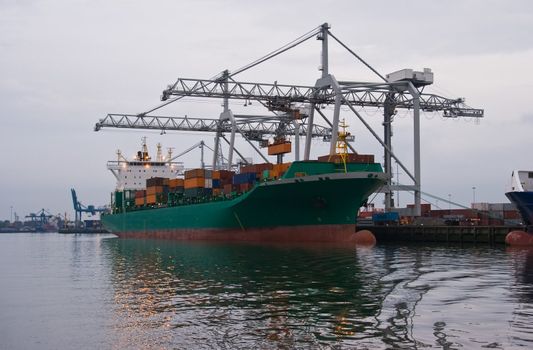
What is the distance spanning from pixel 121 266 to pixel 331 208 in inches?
842

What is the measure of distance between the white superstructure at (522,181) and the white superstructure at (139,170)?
5924 centimetres

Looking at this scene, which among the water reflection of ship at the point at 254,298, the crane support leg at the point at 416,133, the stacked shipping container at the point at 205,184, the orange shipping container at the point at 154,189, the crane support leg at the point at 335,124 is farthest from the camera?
the orange shipping container at the point at 154,189

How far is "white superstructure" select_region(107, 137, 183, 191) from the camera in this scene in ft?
314

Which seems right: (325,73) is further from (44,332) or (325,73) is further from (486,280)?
(44,332)

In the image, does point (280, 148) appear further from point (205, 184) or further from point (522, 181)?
point (522, 181)

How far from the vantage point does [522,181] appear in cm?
5188

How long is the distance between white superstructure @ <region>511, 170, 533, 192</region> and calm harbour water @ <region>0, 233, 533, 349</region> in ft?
68.4

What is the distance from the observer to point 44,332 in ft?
51.9

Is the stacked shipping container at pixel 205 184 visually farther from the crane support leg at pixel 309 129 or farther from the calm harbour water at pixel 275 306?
the calm harbour water at pixel 275 306

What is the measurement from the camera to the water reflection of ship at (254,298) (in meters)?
15.4

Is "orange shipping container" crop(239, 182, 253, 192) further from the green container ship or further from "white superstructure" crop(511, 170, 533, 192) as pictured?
"white superstructure" crop(511, 170, 533, 192)

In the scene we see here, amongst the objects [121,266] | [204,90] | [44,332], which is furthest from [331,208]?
[44,332]

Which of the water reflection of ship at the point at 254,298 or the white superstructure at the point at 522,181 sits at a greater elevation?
the white superstructure at the point at 522,181

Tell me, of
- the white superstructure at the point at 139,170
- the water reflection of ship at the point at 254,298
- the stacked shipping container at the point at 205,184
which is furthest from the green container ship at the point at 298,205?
the white superstructure at the point at 139,170
